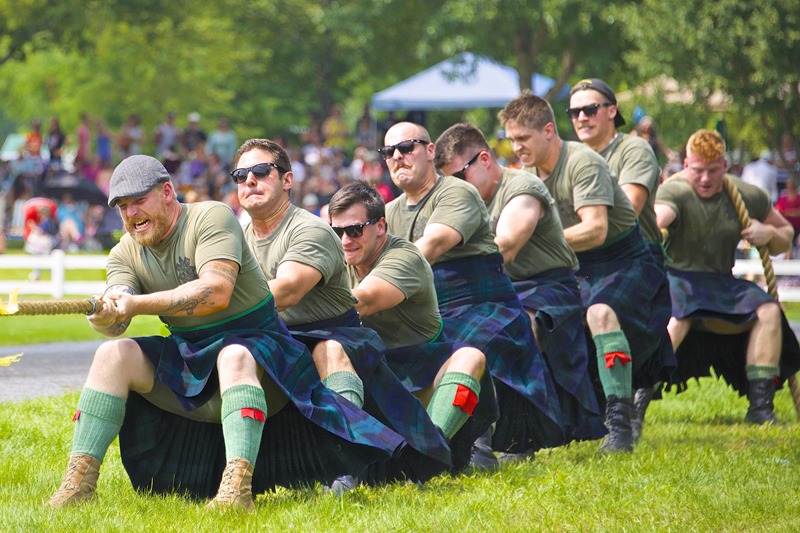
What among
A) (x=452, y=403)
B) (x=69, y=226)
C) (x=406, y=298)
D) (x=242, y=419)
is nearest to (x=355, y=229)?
(x=406, y=298)

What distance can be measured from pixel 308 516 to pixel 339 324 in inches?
42.8

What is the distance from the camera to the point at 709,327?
8.98 meters

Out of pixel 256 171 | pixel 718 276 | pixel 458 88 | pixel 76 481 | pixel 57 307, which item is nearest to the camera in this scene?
pixel 57 307

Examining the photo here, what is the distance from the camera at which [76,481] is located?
5242 millimetres

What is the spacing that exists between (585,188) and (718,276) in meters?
1.78

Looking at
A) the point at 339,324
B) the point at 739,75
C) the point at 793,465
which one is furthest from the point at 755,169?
the point at 339,324

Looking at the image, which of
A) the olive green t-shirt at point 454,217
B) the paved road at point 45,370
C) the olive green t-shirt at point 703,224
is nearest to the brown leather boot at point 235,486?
the olive green t-shirt at point 454,217

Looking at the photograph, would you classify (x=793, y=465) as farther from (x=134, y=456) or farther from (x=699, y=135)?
(x=134, y=456)

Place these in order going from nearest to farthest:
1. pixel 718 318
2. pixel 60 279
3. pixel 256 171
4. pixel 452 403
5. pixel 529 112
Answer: pixel 256 171 < pixel 452 403 < pixel 529 112 < pixel 718 318 < pixel 60 279

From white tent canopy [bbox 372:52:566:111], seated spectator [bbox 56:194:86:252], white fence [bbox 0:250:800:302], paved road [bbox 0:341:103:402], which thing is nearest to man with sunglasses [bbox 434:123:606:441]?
paved road [bbox 0:341:103:402]

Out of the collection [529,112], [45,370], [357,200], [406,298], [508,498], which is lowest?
[45,370]

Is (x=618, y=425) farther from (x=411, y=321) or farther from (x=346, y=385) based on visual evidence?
(x=346, y=385)

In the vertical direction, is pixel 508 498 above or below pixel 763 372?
below

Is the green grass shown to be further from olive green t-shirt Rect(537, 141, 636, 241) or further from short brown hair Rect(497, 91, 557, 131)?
short brown hair Rect(497, 91, 557, 131)
